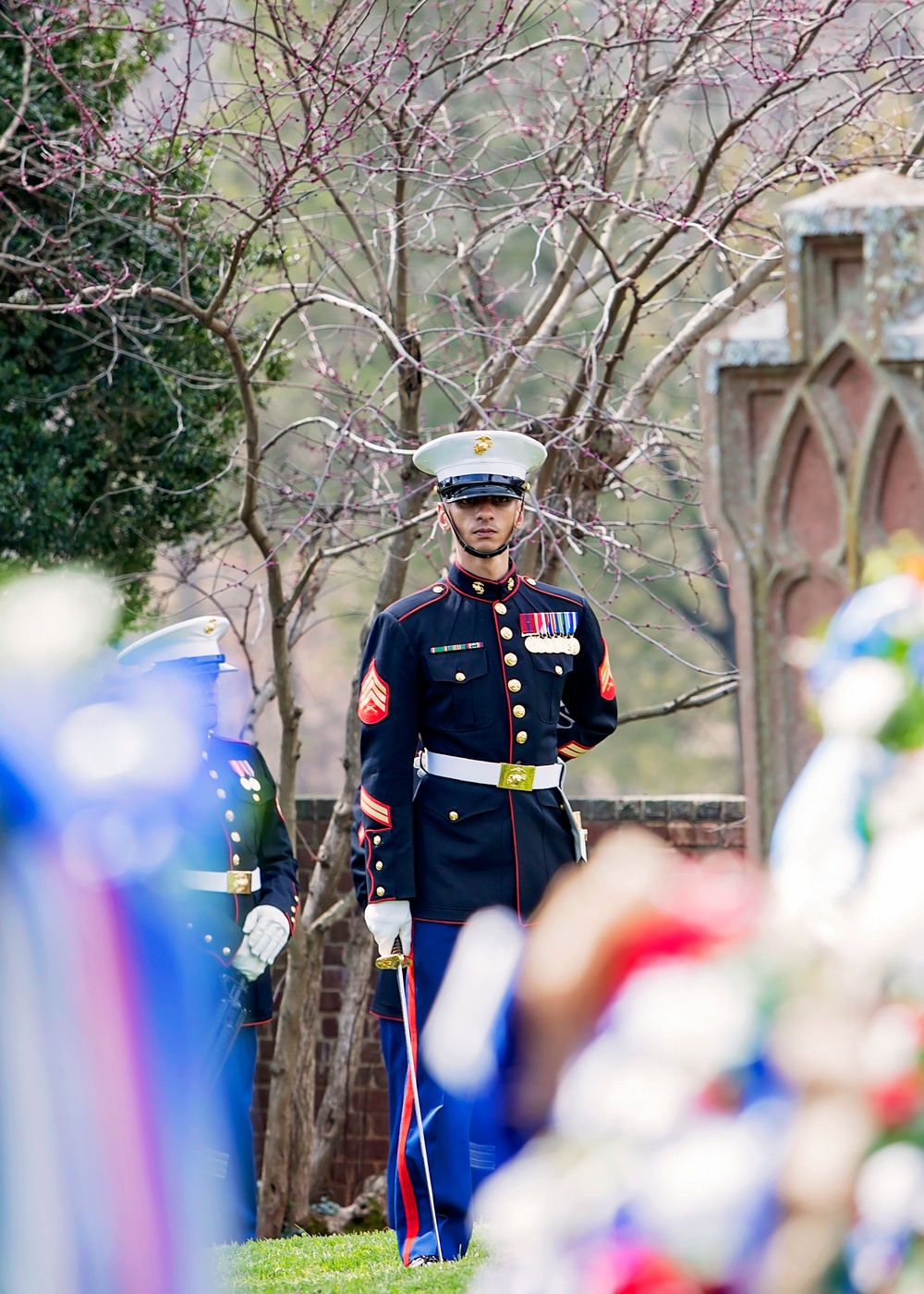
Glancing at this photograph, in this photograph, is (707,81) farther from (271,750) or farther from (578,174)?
(271,750)

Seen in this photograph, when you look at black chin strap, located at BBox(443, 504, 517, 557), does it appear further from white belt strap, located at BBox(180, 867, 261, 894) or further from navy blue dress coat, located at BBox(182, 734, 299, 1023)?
white belt strap, located at BBox(180, 867, 261, 894)

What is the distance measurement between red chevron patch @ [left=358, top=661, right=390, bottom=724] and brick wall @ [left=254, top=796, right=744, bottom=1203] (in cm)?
319

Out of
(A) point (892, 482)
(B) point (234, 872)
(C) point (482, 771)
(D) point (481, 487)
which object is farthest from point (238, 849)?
(A) point (892, 482)

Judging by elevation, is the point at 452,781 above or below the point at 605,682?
below

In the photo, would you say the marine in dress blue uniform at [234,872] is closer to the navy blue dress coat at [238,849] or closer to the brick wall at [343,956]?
the navy blue dress coat at [238,849]

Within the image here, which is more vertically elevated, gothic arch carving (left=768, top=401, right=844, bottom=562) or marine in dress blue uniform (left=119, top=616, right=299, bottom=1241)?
gothic arch carving (left=768, top=401, right=844, bottom=562)

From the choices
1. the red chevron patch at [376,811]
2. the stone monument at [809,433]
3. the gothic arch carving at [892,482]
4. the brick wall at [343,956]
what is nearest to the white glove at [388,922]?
the red chevron patch at [376,811]

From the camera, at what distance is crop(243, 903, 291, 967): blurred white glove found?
493 centimetres

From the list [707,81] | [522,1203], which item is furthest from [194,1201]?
[707,81]

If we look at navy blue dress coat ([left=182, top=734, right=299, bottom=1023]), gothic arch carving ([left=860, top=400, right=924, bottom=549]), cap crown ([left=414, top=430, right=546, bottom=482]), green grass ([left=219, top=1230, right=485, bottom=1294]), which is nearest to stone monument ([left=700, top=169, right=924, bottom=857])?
gothic arch carving ([left=860, top=400, right=924, bottom=549])

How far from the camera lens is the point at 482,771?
15.0ft

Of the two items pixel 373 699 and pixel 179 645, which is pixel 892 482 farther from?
pixel 179 645

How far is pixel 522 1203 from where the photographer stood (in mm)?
1667

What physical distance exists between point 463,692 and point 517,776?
0.87 ft
